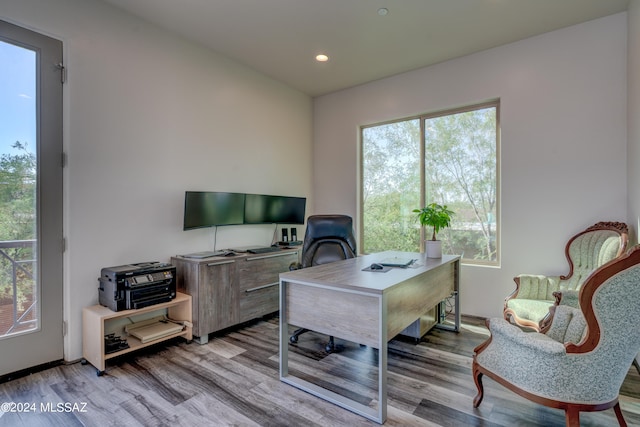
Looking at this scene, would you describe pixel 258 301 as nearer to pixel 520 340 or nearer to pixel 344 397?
pixel 344 397

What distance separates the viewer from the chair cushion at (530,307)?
2.60m

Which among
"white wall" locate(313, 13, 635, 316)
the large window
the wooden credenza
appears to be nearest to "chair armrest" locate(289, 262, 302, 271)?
the wooden credenza

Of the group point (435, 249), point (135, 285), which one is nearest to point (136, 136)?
point (135, 285)

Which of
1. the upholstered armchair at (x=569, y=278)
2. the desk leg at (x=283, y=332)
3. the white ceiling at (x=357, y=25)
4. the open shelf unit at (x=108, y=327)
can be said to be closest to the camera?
the desk leg at (x=283, y=332)

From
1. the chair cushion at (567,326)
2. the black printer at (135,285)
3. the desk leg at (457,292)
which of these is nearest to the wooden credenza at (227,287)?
the black printer at (135,285)

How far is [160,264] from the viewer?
9.53 feet

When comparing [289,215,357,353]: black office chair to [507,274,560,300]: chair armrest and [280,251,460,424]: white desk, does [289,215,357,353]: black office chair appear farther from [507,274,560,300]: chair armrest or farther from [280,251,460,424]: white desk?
[507,274,560,300]: chair armrest

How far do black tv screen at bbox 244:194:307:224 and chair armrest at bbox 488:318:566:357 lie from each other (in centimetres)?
279

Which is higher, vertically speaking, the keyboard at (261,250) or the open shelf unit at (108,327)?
the keyboard at (261,250)

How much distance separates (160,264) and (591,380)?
3.09m

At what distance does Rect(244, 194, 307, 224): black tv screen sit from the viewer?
3.85 meters

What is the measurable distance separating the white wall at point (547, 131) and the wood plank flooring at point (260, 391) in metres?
1.11

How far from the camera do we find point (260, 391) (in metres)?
2.18

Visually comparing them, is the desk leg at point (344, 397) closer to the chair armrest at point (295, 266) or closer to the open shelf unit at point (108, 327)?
the chair armrest at point (295, 266)
